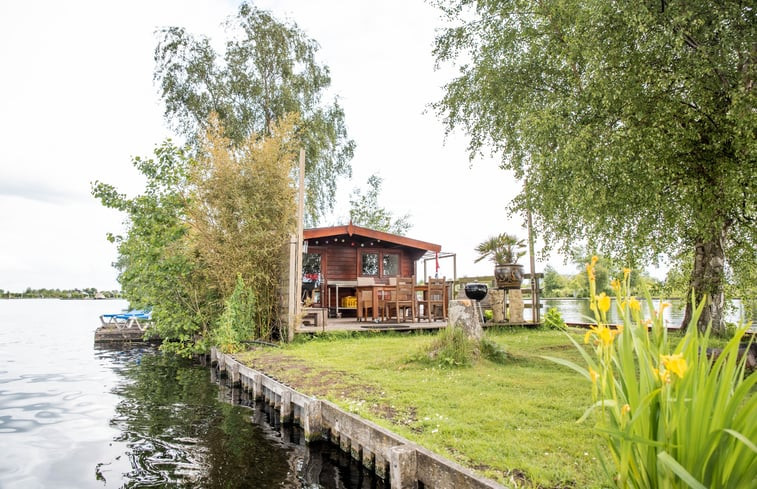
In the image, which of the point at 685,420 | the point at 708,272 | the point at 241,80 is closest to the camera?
the point at 685,420

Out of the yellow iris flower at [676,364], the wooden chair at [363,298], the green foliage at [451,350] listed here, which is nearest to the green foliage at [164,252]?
the wooden chair at [363,298]

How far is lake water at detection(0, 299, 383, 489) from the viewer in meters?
4.36

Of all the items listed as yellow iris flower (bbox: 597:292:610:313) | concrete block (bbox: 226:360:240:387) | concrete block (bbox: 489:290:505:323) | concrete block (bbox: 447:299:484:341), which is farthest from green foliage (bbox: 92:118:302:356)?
yellow iris flower (bbox: 597:292:610:313)

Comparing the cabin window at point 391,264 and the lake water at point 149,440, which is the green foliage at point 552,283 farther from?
the lake water at point 149,440

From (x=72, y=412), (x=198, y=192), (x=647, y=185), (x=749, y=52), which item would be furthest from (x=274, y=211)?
(x=749, y=52)

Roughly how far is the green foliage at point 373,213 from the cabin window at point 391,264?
43.7 feet

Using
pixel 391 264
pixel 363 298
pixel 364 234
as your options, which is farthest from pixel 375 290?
pixel 391 264

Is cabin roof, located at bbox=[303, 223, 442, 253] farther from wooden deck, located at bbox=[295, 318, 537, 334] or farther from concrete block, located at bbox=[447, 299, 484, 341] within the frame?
concrete block, located at bbox=[447, 299, 484, 341]

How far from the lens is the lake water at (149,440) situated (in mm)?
4363

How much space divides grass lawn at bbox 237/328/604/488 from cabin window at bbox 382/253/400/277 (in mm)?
7387

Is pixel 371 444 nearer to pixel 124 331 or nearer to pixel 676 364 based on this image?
pixel 676 364

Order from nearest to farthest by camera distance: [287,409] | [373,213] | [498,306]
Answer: [287,409], [498,306], [373,213]

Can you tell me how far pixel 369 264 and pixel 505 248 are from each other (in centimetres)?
509

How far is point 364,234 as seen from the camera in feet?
48.9
